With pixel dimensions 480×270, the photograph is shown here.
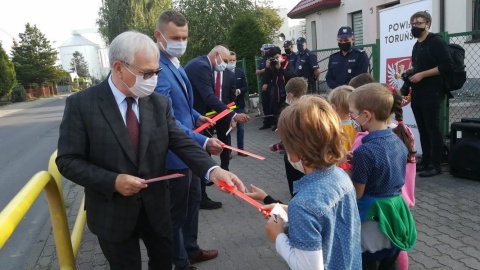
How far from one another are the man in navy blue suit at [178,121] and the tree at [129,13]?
27.2 meters

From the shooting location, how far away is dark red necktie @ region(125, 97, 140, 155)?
7.75 feet

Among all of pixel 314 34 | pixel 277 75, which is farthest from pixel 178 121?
pixel 314 34

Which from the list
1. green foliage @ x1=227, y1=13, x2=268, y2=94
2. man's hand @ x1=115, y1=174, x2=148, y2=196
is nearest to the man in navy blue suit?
man's hand @ x1=115, y1=174, x2=148, y2=196

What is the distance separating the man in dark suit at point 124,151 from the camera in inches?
87.0

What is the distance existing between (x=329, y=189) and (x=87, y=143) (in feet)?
4.33

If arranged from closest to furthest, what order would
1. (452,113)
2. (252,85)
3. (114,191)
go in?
(114,191) → (452,113) → (252,85)

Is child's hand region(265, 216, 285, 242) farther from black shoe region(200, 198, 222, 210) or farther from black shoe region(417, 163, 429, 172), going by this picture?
black shoe region(417, 163, 429, 172)

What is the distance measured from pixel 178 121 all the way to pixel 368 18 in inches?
623

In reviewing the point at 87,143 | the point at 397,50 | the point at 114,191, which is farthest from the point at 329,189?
the point at 397,50

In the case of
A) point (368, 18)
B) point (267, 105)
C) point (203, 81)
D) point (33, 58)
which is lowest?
point (267, 105)

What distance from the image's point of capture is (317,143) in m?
1.72

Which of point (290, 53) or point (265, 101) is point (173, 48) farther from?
point (265, 101)

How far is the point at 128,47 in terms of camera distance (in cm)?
232

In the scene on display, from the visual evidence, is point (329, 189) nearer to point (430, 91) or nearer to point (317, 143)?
point (317, 143)
